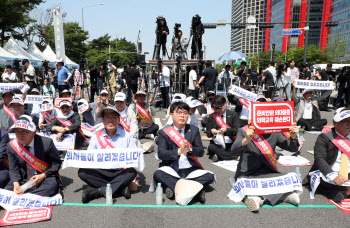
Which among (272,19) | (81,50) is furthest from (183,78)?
(272,19)

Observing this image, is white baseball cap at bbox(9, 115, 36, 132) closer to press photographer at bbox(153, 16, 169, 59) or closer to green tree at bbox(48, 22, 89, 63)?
press photographer at bbox(153, 16, 169, 59)

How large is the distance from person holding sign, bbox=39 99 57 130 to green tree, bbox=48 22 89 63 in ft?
152

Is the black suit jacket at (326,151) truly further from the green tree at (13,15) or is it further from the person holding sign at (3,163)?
the green tree at (13,15)

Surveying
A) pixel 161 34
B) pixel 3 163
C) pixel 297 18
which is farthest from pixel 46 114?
pixel 297 18

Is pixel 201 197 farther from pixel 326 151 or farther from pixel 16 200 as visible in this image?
pixel 16 200

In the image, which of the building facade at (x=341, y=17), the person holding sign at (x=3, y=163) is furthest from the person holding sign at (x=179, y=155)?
the building facade at (x=341, y=17)

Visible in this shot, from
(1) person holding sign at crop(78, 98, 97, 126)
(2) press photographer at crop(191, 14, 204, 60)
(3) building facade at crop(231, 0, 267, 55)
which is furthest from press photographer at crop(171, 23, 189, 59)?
(3) building facade at crop(231, 0, 267, 55)

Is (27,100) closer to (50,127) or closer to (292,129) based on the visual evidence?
(50,127)

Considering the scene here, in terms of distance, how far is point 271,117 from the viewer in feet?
12.1

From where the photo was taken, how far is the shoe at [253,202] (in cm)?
361

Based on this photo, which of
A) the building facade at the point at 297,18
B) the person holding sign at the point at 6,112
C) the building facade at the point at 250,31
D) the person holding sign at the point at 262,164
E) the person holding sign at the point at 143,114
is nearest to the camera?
the person holding sign at the point at 262,164

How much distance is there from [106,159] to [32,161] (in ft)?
3.33

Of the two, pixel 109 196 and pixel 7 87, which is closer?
pixel 109 196

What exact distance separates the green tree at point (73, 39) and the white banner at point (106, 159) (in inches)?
1939
